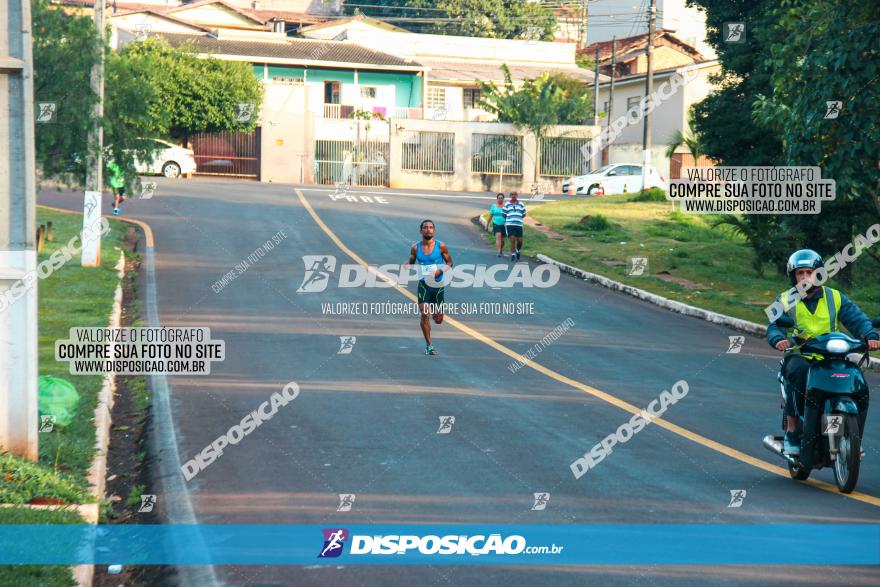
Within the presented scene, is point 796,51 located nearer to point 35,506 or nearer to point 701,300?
point 701,300

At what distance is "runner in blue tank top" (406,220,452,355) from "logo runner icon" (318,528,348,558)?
28.1 ft

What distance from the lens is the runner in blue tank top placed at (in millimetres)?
16656

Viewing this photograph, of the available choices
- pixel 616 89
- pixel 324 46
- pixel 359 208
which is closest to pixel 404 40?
pixel 324 46

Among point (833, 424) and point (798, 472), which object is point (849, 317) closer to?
point (833, 424)

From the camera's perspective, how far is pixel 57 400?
1122cm

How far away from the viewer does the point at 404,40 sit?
74.2 meters

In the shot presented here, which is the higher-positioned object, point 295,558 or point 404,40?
point 404,40

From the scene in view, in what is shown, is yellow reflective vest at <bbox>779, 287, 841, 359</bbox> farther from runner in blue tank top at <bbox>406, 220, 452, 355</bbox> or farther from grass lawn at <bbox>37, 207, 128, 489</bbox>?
runner in blue tank top at <bbox>406, 220, 452, 355</bbox>

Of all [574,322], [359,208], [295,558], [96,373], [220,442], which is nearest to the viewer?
[295,558]

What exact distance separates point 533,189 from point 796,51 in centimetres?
3811

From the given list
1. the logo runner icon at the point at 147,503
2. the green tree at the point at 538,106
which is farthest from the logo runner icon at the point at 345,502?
the green tree at the point at 538,106

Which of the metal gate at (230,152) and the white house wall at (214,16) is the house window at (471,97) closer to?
the metal gate at (230,152)

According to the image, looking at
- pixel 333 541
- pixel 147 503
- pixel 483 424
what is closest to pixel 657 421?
pixel 483 424

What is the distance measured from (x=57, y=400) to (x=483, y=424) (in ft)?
14.0
